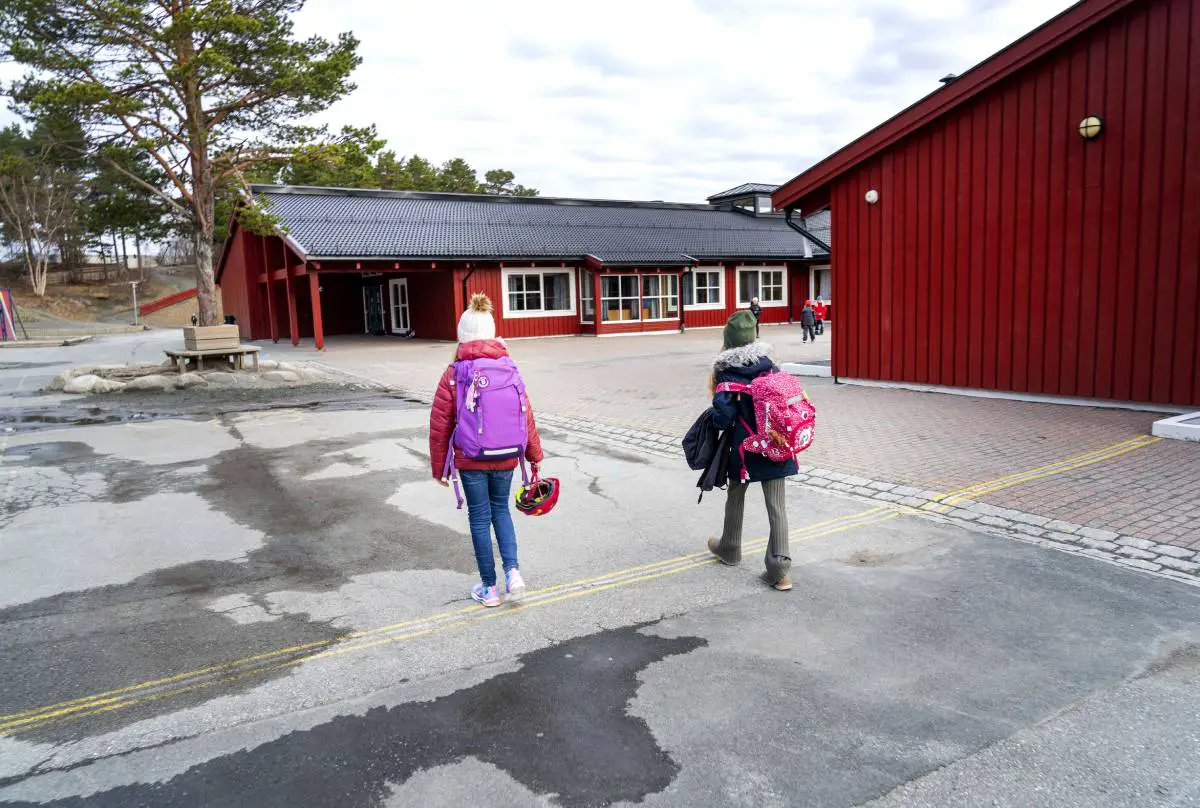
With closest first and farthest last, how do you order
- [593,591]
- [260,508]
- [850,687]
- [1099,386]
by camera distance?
[850,687] < [593,591] < [260,508] < [1099,386]

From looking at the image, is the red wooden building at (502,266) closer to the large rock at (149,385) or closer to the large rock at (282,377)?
the large rock at (282,377)

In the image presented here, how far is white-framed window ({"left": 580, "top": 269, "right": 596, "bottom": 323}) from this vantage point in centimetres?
2877

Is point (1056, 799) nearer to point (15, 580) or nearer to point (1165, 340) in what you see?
point (15, 580)

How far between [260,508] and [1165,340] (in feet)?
32.6

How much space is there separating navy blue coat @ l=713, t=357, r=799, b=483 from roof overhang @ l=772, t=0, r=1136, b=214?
27.6 feet

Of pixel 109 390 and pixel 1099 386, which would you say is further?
pixel 109 390

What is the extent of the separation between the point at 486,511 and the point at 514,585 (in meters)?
0.47

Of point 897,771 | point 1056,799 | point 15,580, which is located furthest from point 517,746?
point 15,580

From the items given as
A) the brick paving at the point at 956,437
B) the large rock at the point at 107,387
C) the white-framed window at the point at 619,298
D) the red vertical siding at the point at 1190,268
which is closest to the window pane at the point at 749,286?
the white-framed window at the point at 619,298

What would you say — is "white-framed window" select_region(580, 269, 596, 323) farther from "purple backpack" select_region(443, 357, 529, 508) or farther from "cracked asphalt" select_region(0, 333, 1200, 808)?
"purple backpack" select_region(443, 357, 529, 508)

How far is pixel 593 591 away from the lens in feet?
15.7

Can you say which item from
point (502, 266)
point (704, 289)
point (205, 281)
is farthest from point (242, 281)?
point (704, 289)

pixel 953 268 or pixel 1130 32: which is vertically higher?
pixel 1130 32

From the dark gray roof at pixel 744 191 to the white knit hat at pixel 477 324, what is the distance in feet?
118
